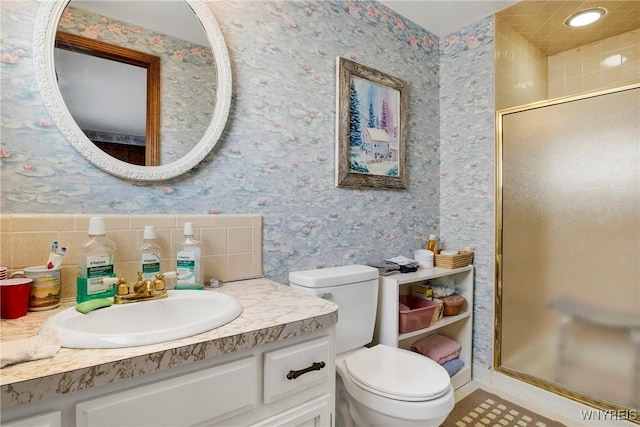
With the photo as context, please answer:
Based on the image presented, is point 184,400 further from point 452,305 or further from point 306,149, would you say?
point 452,305

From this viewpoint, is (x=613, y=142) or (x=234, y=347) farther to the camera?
(x=613, y=142)

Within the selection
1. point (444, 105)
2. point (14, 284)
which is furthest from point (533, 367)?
point (14, 284)

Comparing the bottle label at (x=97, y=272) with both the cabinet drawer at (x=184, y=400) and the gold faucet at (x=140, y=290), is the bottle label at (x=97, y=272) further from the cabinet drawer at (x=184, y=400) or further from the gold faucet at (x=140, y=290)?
the cabinet drawer at (x=184, y=400)

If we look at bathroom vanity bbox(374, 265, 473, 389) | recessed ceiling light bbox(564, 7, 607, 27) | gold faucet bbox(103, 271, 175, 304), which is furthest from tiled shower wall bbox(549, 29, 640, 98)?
gold faucet bbox(103, 271, 175, 304)

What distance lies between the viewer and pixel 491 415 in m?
1.77

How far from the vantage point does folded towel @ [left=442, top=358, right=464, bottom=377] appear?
1974 millimetres

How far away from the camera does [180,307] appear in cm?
105

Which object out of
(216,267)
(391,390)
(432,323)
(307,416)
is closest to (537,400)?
(432,323)

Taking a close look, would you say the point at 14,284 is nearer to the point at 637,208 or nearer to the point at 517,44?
the point at 637,208

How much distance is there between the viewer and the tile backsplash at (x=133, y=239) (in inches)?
38.7

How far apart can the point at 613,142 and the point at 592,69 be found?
45.3 inches

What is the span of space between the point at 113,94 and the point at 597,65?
3.04 m

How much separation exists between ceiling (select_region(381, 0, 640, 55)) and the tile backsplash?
1.65 meters

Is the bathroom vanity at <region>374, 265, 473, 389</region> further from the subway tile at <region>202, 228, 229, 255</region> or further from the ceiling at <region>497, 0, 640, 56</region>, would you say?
the ceiling at <region>497, 0, 640, 56</region>
